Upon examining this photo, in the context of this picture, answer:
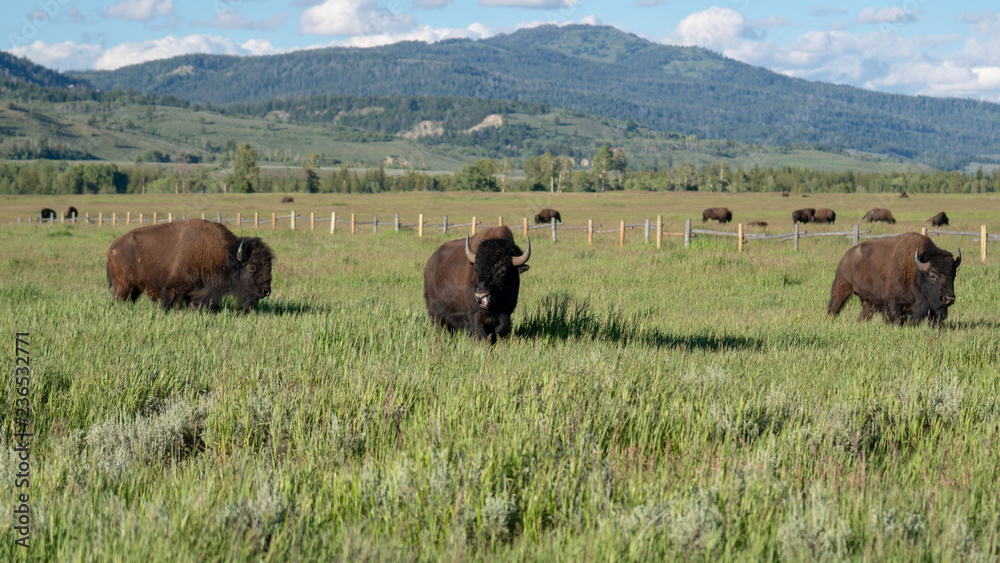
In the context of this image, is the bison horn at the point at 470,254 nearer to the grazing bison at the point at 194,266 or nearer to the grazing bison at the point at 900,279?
the grazing bison at the point at 194,266

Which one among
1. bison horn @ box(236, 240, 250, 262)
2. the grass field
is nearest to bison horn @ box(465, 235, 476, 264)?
the grass field

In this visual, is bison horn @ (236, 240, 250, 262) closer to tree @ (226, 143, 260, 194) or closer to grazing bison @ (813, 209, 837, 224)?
grazing bison @ (813, 209, 837, 224)

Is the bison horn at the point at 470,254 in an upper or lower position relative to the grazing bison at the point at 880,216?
lower

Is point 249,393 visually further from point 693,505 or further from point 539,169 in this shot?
point 539,169

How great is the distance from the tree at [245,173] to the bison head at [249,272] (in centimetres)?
12661

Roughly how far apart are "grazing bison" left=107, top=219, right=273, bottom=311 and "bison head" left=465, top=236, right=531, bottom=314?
384 cm

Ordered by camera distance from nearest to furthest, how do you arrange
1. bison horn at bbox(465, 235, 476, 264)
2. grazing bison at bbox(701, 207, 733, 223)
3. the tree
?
bison horn at bbox(465, 235, 476, 264) → grazing bison at bbox(701, 207, 733, 223) → the tree

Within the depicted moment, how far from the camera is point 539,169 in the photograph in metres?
160

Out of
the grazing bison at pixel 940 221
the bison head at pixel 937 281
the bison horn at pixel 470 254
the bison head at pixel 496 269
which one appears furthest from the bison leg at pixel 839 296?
the grazing bison at pixel 940 221

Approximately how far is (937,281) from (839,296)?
6.04 feet

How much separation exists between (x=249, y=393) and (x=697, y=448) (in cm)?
288

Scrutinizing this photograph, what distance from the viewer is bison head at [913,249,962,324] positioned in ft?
33.9

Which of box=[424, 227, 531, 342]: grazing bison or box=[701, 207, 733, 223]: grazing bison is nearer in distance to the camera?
Result: box=[424, 227, 531, 342]: grazing bison

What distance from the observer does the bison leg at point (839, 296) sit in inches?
477
